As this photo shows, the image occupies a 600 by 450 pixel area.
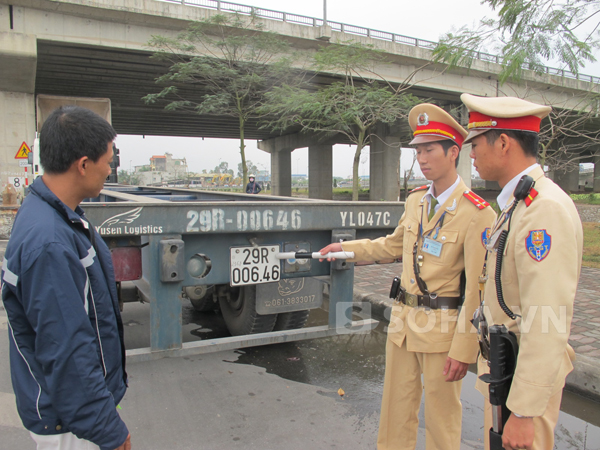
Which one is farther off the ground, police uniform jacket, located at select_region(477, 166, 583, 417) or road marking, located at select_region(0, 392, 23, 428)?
police uniform jacket, located at select_region(477, 166, 583, 417)

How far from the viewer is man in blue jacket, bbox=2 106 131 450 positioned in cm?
131

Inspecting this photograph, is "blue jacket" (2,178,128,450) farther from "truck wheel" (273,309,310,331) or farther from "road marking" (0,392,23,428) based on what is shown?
"truck wheel" (273,309,310,331)

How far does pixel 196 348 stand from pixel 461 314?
5.88 feet

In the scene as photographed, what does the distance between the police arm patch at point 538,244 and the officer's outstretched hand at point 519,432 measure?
516 millimetres

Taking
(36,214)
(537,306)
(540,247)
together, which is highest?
(36,214)

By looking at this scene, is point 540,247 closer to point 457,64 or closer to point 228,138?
point 457,64

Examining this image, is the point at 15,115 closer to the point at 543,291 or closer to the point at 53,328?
the point at 53,328

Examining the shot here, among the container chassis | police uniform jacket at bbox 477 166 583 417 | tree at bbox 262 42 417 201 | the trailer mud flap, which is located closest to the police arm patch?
police uniform jacket at bbox 477 166 583 417

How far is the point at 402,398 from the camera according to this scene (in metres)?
2.32

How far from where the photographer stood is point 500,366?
1.59 meters

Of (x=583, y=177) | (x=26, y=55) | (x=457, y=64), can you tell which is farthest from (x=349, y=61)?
(x=583, y=177)

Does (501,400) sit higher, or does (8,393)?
(501,400)

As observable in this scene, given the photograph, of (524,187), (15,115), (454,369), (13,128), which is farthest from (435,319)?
(15,115)

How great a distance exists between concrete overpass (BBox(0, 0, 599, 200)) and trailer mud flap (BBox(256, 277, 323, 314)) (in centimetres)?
1007
